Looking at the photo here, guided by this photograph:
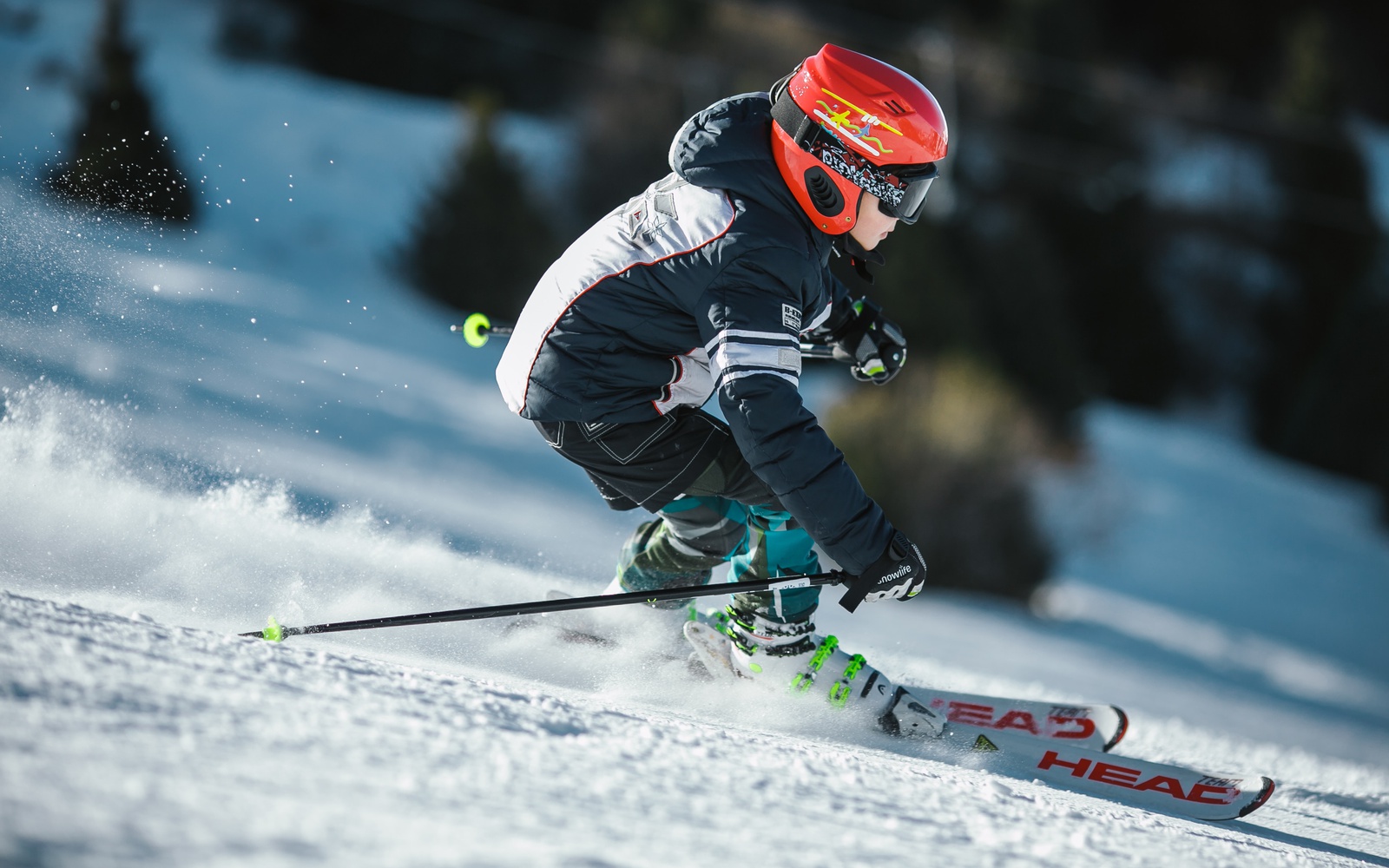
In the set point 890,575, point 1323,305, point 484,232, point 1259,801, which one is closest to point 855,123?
point 890,575

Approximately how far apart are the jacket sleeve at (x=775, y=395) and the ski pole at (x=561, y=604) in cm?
26

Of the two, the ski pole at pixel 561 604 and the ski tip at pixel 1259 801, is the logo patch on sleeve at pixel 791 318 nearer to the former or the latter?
the ski pole at pixel 561 604

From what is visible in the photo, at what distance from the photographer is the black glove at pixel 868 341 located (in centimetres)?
381

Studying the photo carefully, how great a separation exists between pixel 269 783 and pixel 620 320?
1567mm

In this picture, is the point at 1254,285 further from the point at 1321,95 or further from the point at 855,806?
the point at 855,806

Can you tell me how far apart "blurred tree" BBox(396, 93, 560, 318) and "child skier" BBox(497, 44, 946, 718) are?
418 inches

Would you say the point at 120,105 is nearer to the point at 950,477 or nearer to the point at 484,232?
the point at 484,232

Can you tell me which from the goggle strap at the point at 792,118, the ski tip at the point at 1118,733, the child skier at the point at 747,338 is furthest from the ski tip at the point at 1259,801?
the goggle strap at the point at 792,118

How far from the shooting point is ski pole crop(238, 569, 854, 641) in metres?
2.85

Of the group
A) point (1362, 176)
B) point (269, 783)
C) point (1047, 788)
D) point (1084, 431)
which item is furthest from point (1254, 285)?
point (269, 783)

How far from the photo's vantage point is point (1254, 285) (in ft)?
74.3

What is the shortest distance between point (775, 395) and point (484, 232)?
37.7ft

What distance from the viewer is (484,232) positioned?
44.5 feet

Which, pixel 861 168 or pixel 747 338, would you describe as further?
pixel 861 168
